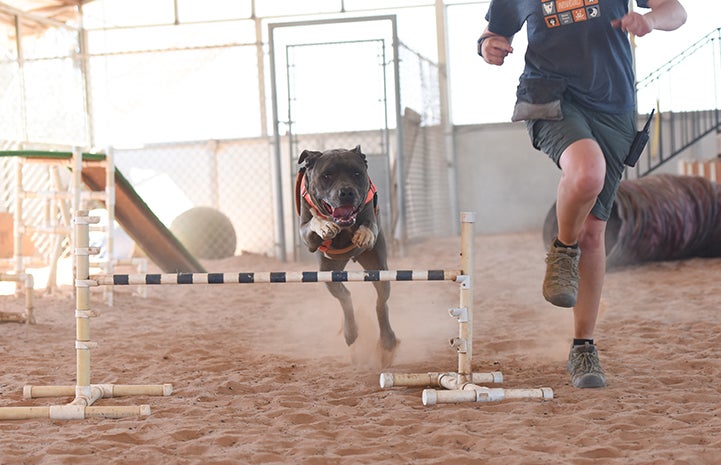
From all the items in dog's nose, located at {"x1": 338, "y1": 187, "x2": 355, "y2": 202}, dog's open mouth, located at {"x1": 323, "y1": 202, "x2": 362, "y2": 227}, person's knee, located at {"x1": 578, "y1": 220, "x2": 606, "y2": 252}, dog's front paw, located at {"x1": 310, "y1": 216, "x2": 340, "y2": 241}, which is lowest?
person's knee, located at {"x1": 578, "y1": 220, "x2": 606, "y2": 252}

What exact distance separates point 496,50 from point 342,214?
959 mm

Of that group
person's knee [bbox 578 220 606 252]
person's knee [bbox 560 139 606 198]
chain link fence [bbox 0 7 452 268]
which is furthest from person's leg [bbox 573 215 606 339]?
chain link fence [bbox 0 7 452 268]

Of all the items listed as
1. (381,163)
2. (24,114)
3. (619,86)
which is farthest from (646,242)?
(24,114)

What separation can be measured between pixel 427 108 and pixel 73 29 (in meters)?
5.99

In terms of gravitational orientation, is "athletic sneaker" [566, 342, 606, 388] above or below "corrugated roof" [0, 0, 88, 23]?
below

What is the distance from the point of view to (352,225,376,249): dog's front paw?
3.66 m

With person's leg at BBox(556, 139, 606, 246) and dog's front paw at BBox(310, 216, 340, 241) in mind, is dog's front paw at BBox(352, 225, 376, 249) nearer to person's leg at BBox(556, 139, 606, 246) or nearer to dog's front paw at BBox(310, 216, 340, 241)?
dog's front paw at BBox(310, 216, 340, 241)

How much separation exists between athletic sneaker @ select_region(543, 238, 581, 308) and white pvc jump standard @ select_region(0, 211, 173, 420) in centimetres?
155

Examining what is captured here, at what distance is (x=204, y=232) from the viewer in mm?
11328

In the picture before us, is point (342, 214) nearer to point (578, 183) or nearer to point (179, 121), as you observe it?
point (578, 183)

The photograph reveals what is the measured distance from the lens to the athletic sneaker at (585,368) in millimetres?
3137

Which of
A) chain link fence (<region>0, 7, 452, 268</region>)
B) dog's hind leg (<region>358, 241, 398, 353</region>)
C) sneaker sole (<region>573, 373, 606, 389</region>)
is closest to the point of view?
sneaker sole (<region>573, 373, 606, 389</region>)

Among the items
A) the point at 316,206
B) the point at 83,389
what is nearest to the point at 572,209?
the point at 316,206

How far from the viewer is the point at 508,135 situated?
1362 cm
